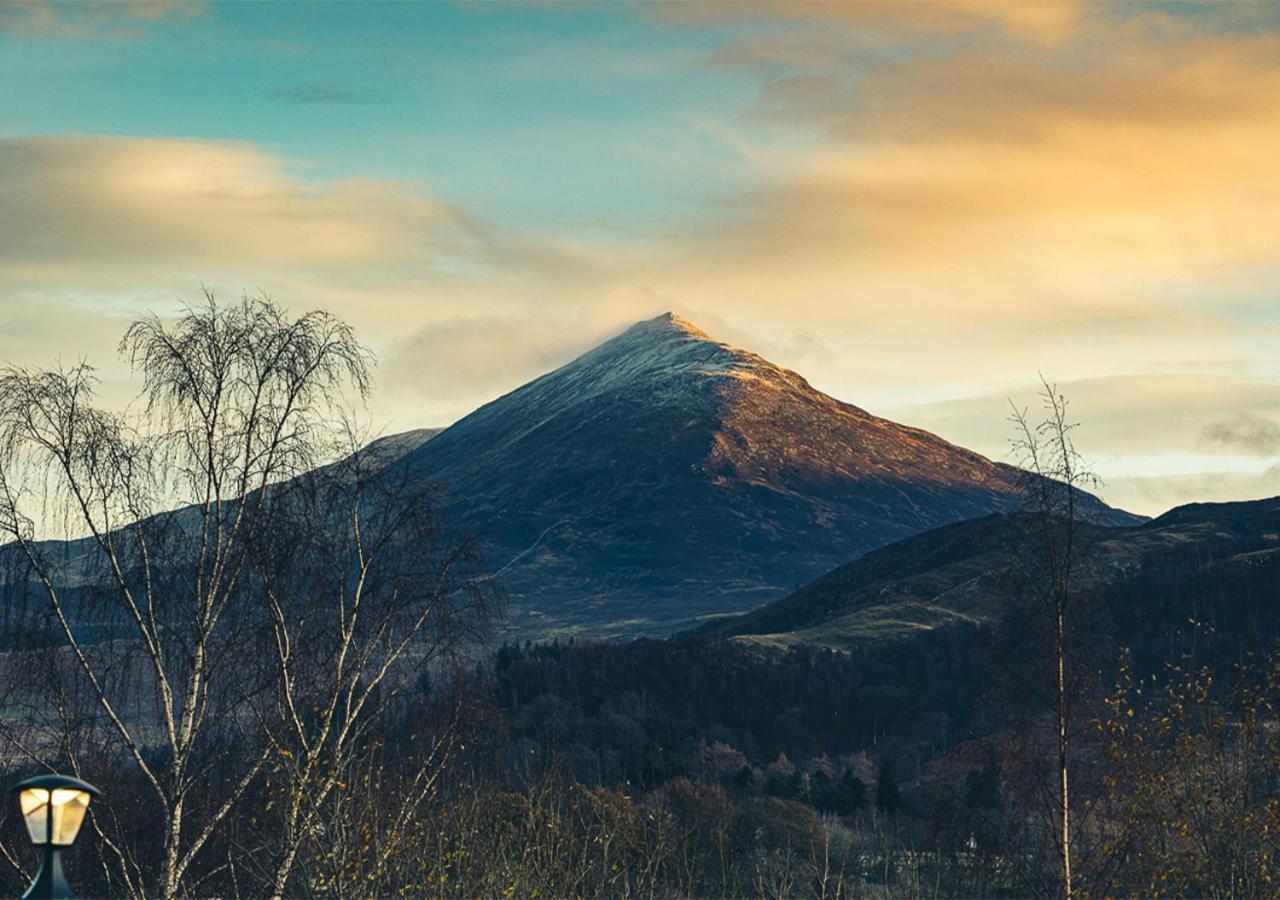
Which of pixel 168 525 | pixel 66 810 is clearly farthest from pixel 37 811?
pixel 168 525

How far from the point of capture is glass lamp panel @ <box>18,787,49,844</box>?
619 inches

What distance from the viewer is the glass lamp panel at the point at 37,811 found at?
15.7 m

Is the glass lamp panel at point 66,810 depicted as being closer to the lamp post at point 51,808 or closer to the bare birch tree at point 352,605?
the lamp post at point 51,808

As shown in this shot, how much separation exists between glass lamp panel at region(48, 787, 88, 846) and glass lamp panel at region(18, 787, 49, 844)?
3.5 inches

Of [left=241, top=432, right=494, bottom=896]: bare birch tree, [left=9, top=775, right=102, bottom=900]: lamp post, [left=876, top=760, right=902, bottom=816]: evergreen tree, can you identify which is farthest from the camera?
[left=876, top=760, right=902, bottom=816]: evergreen tree

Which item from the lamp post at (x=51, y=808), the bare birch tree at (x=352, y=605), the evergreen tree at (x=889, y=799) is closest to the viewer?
the lamp post at (x=51, y=808)

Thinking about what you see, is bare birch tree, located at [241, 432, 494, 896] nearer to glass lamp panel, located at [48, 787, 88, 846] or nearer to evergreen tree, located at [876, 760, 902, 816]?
glass lamp panel, located at [48, 787, 88, 846]

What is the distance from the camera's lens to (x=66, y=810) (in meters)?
15.8

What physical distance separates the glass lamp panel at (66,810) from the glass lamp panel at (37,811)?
9 cm

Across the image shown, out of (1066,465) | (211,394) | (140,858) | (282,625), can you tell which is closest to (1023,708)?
(1066,465)

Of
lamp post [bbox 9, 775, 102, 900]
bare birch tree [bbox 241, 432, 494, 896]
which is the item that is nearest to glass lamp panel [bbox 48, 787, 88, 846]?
lamp post [bbox 9, 775, 102, 900]

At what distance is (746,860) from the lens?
111m

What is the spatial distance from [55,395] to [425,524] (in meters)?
8.27

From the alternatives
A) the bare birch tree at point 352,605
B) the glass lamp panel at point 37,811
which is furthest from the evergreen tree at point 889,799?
the glass lamp panel at point 37,811
